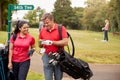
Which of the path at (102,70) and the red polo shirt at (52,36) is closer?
the red polo shirt at (52,36)

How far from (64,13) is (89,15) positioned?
82.9ft

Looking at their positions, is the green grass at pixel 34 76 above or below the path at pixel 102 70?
above

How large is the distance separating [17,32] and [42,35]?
645 millimetres

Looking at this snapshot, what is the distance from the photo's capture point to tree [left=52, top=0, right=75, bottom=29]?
84.2m

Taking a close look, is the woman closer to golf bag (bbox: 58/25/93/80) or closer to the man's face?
the man's face

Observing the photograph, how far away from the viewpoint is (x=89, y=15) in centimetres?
6675

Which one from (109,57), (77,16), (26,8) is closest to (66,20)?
(77,16)

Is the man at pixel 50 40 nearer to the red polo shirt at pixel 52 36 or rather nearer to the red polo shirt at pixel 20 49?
the red polo shirt at pixel 52 36

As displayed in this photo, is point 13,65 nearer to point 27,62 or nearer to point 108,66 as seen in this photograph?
point 27,62

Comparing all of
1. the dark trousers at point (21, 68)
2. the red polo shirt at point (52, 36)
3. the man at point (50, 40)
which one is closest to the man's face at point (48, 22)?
the man at point (50, 40)

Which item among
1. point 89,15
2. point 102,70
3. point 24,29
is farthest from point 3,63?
point 89,15

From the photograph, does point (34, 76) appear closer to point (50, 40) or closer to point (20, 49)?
point (20, 49)

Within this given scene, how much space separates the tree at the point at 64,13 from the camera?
8421cm

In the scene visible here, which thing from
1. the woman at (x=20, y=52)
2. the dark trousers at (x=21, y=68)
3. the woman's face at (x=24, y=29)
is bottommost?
the dark trousers at (x=21, y=68)
